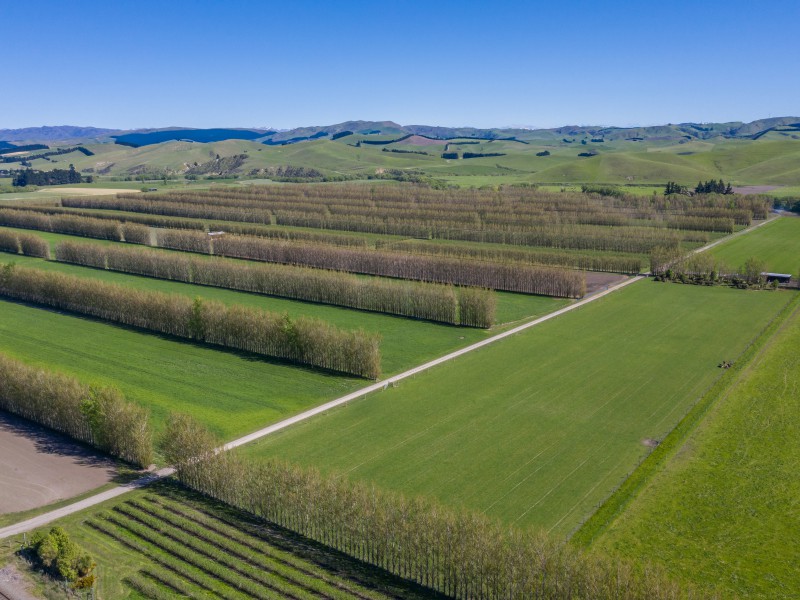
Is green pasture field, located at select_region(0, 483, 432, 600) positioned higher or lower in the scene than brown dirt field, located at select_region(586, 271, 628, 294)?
lower

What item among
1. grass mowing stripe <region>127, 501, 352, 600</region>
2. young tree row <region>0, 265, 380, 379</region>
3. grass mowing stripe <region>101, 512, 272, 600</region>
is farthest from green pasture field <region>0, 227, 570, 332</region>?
grass mowing stripe <region>101, 512, 272, 600</region>

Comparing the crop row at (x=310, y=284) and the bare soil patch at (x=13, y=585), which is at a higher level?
the crop row at (x=310, y=284)

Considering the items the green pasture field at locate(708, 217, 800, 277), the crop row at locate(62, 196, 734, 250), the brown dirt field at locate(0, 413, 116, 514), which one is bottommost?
the brown dirt field at locate(0, 413, 116, 514)

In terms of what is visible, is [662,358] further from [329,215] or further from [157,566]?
[329,215]

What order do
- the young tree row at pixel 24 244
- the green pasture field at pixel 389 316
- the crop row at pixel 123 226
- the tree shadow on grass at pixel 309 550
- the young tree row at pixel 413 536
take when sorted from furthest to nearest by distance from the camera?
the crop row at pixel 123 226
the young tree row at pixel 24 244
the green pasture field at pixel 389 316
the tree shadow on grass at pixel 309 550
the young tree row at pixel 413 536

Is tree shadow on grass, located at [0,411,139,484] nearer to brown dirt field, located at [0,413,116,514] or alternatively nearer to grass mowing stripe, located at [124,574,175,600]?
brown dirt field, located at [0,413,116,514]

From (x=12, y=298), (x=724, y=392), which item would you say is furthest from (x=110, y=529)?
(x=12, y=298)

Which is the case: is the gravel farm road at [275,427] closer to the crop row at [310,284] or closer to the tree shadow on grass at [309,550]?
the tree shadow on grass at [309,550]

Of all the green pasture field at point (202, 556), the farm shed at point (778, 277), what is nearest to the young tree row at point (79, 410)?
the green pasture field at point (202, 556)
